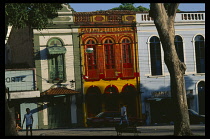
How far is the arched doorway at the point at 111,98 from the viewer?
3738 centimetres

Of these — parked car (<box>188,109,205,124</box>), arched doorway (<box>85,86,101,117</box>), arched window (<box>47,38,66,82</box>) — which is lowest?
parked car (<box>188,109,205,124</box>)

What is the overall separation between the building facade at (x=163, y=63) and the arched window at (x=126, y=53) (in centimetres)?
80

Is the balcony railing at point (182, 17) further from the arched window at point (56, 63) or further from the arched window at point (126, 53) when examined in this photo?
the arched window at point (56, 63)

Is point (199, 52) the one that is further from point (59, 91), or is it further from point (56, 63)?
point (59, 91)

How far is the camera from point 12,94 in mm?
34406

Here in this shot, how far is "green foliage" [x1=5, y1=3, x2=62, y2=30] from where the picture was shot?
987 inches

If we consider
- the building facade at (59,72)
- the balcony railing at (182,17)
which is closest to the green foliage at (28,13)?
the building facade at (59,72)

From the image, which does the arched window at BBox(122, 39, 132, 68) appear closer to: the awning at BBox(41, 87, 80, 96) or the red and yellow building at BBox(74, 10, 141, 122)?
the red and yellow building at BBox(74, 10, 141, 122)

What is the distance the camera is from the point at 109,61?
37.6m

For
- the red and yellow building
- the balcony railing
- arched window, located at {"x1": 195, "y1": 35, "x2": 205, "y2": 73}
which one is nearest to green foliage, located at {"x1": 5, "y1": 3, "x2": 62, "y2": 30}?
the red and yellow building

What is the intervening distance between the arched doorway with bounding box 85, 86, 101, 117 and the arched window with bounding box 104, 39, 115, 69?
221cm

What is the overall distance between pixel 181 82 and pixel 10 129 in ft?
24.3

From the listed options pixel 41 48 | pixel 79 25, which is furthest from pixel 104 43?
pixel 41 48

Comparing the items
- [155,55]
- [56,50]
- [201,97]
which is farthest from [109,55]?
[201,97]
